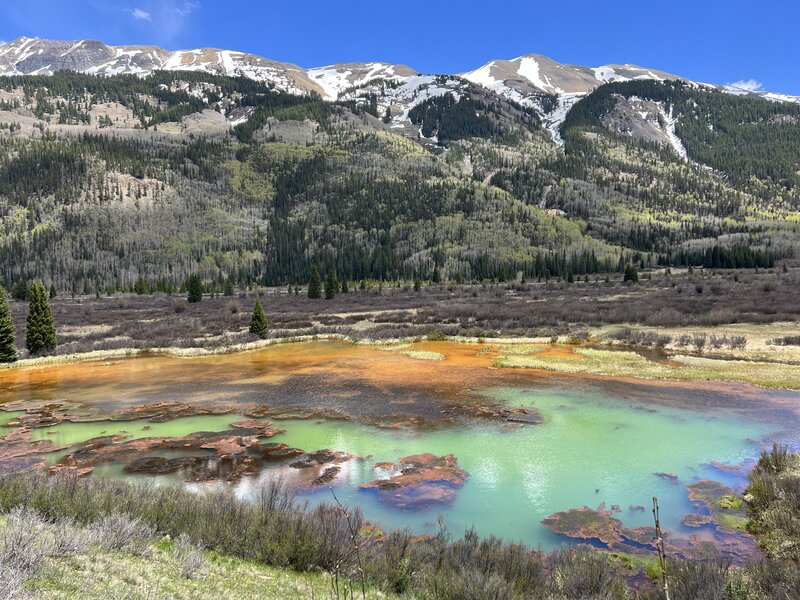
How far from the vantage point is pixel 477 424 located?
17344mm

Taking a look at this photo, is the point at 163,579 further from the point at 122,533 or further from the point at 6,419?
the point at 6,419

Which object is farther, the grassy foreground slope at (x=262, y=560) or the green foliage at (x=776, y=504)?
the green foliage at (x=776, y=504)

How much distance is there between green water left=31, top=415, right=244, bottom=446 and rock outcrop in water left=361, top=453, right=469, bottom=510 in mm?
8157

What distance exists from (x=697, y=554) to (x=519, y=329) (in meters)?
32.6

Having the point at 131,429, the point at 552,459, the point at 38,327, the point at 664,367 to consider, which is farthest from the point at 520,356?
the point at 38,327

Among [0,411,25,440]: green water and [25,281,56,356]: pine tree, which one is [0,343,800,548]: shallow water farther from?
[25,281,56,356]: pine tree

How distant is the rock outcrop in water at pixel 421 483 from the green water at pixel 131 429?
816 centimetres

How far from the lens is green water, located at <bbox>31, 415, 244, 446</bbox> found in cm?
1698

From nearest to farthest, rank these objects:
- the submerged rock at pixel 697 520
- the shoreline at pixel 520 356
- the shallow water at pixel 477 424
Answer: the submerged rock at pixel 697 520 < the shallow water at pixel 477 424 < the shoreline at pixel 520 356

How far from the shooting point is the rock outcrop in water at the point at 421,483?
1139 centimetres

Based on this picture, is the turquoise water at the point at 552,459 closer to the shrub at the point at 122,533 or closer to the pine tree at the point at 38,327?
the shrub at the point at 122,533

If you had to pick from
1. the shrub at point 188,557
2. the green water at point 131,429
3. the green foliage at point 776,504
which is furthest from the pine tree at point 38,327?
the green foliage at point 776,504

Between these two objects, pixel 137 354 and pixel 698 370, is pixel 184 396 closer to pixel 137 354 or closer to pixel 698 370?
pixel 137 354

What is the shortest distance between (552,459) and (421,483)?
13.9 ft
